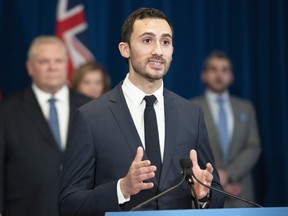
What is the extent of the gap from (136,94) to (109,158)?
10.5 inches

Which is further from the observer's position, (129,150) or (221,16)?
(221,16)

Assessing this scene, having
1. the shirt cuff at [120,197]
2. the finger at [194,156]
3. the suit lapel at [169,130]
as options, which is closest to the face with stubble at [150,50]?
the suit lapel at [169,130]

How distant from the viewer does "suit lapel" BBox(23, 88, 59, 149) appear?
4.13 meters

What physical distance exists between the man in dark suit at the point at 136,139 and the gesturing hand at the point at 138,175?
3.2 inches

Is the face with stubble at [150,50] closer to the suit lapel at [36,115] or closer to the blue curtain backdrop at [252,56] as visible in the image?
the suit lapel at [36,115]

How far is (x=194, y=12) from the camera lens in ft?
19.7

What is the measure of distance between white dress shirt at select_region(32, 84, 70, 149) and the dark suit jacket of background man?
1.18 m

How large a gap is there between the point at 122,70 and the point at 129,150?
3294mm

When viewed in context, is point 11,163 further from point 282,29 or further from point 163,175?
point 282,29

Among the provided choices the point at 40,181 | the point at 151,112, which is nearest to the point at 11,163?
the point at 40,181

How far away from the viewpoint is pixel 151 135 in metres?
2.59

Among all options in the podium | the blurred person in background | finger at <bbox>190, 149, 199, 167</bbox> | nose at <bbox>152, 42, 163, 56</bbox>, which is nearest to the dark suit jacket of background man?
the blurred person in background

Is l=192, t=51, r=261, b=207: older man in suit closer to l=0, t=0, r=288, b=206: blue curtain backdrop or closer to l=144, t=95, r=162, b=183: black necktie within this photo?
l=0, t=0, r=288, b=206: blue curtain backdrop

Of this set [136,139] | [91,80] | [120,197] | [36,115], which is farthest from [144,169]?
[91,80]
